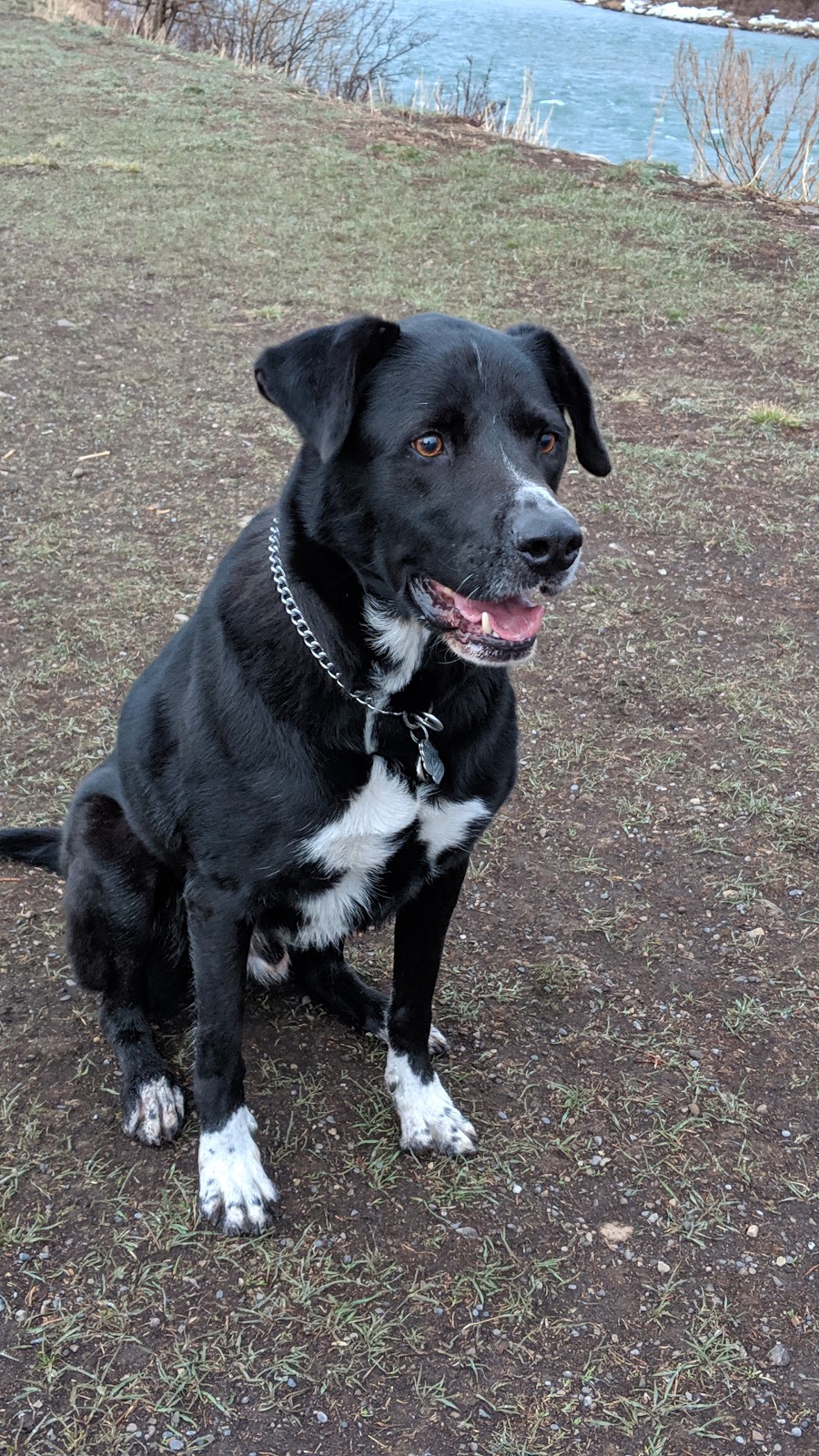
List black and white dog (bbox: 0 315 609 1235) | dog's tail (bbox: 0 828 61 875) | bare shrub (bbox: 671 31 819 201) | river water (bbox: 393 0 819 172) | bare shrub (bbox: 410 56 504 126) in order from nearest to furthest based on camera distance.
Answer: black and white dog (bbox: 0 315 609 1235) → dog's tail (bbox: 0 828 61 875) → bare shrub (bbox: 671 31 819 201) → bare shrub (bbox: 410 56 504 126) → river water (bbox: 393 0 819 172)

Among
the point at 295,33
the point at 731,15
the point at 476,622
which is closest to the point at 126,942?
the point at 476,622

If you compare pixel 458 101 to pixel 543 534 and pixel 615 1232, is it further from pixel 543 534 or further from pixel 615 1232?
pixel 615 1232

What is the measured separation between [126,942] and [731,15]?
30.2 m

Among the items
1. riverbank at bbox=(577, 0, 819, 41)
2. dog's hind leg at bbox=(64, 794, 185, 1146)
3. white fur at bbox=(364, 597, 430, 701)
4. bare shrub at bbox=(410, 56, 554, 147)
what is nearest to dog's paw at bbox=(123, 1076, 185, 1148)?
dog's hind leg at bbox=(64, 794, 185, 1146)

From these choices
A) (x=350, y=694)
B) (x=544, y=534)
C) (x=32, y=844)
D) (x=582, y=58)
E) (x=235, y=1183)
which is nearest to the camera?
(x=544, y=534)

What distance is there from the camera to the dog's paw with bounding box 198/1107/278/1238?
228 cm

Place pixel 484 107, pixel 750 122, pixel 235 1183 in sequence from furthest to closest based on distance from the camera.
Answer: pixel 484 107, pixel 750 122, pixel 235 1183

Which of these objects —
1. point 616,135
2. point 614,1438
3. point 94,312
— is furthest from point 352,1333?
point 616,135

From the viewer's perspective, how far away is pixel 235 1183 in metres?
2.30

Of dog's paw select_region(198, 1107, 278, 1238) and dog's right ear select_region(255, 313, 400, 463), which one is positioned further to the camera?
dog's paw select_region(198, 1107, 278, 1238)

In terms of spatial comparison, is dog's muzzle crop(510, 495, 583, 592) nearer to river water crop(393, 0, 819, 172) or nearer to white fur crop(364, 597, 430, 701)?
white fur crop(364, 597, 430, 701)

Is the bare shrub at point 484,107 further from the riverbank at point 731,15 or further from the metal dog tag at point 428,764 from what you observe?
the riverbank at point 731,15

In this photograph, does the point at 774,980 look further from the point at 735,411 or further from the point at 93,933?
the point at 735,411

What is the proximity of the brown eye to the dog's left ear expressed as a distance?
0.40 meters
